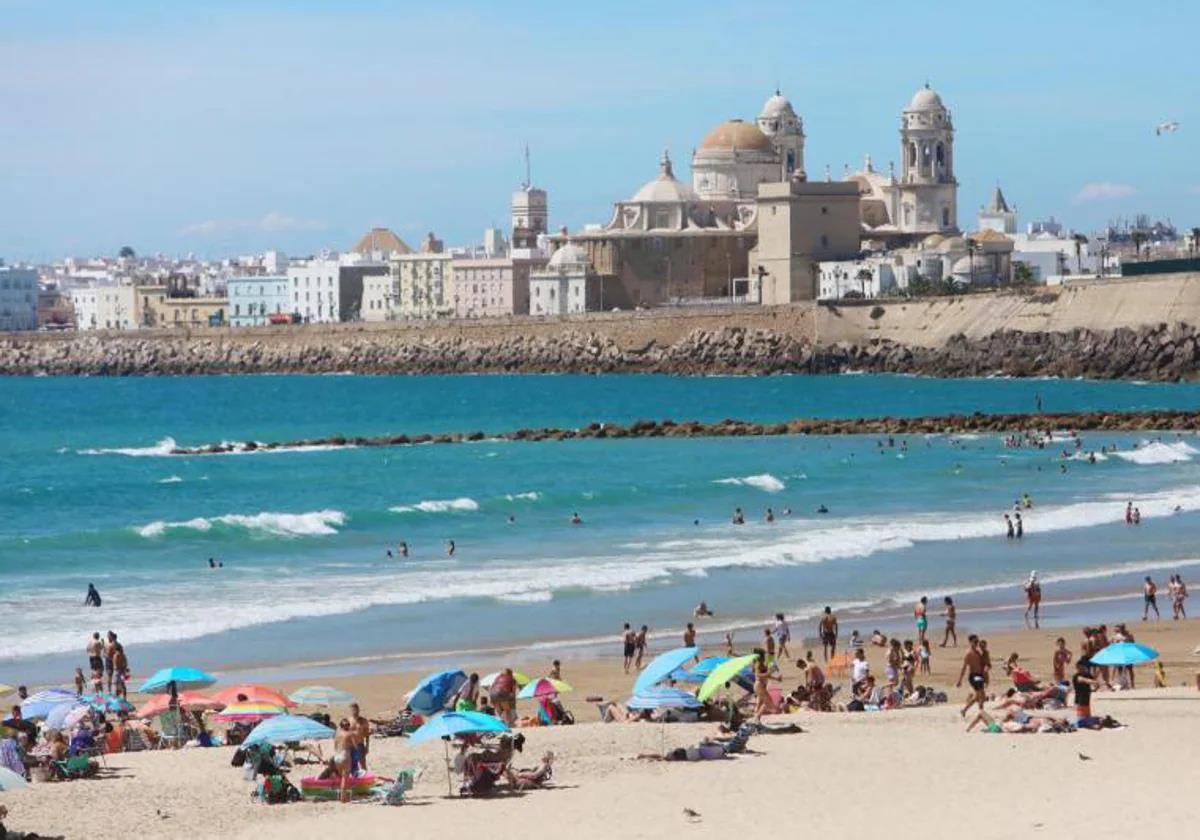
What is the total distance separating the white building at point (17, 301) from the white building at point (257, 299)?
29.6 meters

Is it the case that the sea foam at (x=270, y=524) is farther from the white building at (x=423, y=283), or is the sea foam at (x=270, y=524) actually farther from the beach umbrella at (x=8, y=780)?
the white building at (x=423, y=283)

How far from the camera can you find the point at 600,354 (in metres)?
119

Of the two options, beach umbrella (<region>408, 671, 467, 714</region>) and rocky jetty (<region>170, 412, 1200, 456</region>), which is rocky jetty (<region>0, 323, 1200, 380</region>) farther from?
beach umbrella (<region>408, 671, 467, 714</region>)

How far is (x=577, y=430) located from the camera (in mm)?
72062

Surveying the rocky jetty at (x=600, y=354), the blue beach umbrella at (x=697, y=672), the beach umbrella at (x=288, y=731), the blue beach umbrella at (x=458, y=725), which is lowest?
the blue beach umbrella at (x=697, y=672)

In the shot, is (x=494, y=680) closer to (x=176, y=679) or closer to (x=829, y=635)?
(x=176, y=679)

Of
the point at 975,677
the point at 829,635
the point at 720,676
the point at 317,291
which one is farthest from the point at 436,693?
the point at 317,291

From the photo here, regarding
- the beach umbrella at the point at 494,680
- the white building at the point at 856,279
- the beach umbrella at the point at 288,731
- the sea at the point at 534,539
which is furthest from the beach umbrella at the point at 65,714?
the white building at the point at 856,279

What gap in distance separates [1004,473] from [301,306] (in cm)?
10466

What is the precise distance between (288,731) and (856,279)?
10115 cm

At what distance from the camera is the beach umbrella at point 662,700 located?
779 inches

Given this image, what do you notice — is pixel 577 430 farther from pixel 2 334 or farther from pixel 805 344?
pixel 2 334

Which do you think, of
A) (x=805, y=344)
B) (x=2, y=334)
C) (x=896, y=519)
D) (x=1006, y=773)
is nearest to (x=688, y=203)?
(x=805, y=344)

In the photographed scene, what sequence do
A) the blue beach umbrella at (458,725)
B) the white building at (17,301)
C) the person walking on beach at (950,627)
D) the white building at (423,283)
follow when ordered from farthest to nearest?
the white building at (17,301) < the white building at (423,283) < the person walking on beach at (950,627) < the blue beach umbrella at (458,725)
